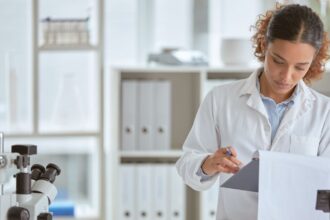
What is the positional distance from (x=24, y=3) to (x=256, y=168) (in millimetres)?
2107

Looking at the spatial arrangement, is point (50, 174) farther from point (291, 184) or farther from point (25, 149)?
point (291, 184)

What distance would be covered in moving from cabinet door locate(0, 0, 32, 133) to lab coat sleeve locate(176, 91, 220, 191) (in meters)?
1.58

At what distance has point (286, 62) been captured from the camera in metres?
1.71

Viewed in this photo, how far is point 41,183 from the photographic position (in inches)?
59.6

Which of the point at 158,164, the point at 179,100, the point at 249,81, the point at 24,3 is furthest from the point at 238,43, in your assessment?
the point at 249,81

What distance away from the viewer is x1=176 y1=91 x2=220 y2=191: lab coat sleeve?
1753 millimetres

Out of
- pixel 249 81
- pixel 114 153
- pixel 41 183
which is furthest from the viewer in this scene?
pixel 114 153

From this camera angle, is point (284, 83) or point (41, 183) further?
point (284, 83)

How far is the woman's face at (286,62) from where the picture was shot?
67.2 inches

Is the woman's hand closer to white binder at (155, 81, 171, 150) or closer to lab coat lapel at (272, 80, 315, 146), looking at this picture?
lab coat lapel at (272, 80, 315, 146)

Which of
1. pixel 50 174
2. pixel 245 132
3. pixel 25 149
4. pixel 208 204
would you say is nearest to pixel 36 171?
pixel 50 174

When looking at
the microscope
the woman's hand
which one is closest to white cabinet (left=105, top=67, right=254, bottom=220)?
the woman's hand

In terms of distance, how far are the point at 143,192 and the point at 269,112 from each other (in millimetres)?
1475

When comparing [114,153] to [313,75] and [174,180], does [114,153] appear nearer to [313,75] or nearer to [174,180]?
[174,180]
